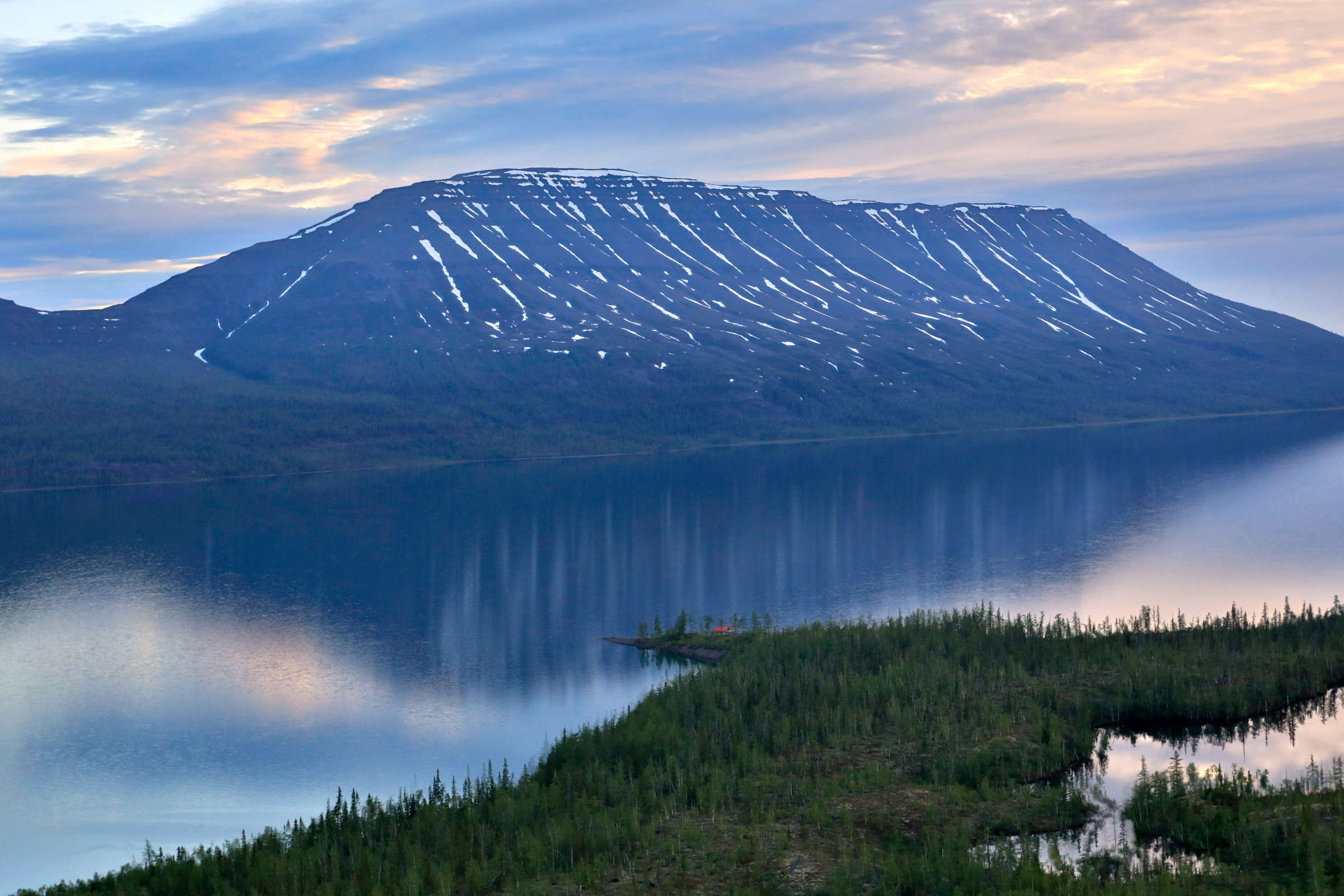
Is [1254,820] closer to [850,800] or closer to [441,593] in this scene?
[850,800]

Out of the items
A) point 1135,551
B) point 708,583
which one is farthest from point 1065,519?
point 708,583

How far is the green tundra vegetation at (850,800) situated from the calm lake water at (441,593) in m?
6.55

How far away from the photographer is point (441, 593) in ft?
283

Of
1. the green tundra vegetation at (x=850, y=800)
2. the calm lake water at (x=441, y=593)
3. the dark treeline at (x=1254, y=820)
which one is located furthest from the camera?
the calm lake water at (x=441, y=593)

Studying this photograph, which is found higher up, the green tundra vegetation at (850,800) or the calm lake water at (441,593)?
the green tundra vegetation at (850,800)

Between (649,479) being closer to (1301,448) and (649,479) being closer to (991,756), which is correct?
(1301,448)

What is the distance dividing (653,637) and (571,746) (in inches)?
969

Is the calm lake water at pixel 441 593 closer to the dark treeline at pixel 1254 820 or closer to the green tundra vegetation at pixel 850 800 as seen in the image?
the dark treeline at pixel 1254 820

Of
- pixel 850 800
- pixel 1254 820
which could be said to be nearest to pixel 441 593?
pixel 850 800

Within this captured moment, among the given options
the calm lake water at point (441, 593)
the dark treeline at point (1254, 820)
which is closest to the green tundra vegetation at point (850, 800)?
the dark treeline at point (1254, 820)

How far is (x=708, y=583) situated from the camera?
8450cm

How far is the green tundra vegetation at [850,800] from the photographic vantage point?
28438mm

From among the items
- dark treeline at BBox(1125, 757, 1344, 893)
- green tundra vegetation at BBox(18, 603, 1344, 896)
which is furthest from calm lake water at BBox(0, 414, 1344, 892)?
green tundra vegetation at BBox(18, 603, 1344, 896)

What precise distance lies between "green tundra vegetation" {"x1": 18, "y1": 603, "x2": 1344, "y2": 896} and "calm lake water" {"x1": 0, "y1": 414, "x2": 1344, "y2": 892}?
21.5 feet
